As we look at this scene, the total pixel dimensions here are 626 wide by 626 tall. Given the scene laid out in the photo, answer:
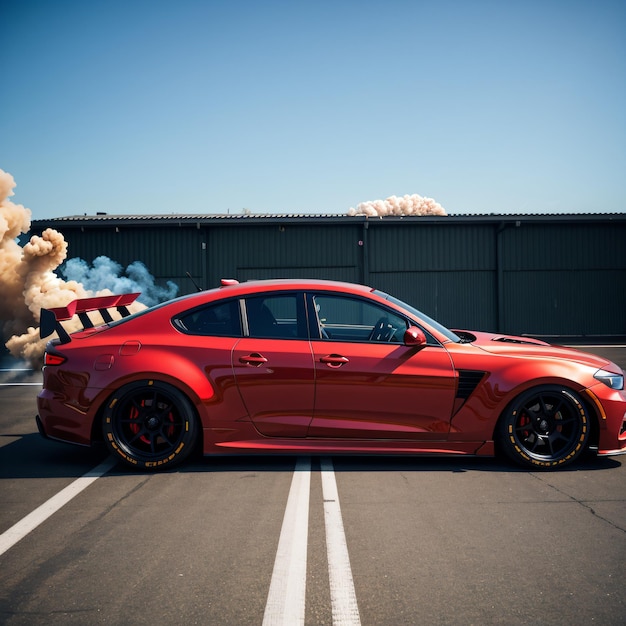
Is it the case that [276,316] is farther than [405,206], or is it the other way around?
[405,206]

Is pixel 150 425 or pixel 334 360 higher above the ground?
pixel 334 360

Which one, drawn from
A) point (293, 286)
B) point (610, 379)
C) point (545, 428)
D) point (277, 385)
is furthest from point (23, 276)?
point (610, 379)

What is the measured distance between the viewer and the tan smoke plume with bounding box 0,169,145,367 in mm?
16391

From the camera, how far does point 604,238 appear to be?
2300 cm

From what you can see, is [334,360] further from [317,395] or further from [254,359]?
[254,359]

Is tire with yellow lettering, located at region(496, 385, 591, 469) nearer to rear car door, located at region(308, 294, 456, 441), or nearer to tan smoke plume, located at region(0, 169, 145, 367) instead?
rear car door, located at region(308, 294, 456, 441)

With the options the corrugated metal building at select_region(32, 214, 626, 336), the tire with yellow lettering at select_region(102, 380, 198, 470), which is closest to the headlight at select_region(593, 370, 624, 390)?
the tire with yellow lettering at select_region(102, 380, 198, 470)

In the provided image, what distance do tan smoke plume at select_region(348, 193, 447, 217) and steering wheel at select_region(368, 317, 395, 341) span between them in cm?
5603

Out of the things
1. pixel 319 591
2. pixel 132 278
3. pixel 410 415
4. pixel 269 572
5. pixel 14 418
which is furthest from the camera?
pixel 132 278

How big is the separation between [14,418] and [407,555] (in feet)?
19.6

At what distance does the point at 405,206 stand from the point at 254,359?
61150 mm

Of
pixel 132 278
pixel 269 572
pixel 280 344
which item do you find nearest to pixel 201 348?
pixel 280 344

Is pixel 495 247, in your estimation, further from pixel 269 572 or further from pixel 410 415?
pixel 269 572

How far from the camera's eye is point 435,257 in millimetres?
22656
